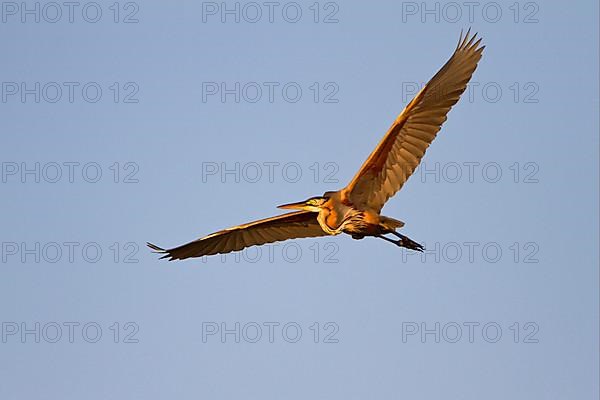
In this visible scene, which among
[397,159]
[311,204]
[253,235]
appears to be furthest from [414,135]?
[253,235]

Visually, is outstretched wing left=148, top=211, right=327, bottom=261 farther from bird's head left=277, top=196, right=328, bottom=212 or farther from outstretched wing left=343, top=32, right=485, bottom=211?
outstretched wing left=343, top=32, right=485, bottom=211

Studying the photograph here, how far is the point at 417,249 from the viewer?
17.0 metres

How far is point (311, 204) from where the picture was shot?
17859 mm

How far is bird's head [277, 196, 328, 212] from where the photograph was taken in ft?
57.9

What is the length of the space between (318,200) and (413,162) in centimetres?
152

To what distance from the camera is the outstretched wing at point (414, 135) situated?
17.2 m

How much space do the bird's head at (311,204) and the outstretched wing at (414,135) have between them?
0.54 m

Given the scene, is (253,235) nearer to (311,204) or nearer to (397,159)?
(311,204)

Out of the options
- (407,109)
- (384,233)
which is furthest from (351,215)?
(407,109)

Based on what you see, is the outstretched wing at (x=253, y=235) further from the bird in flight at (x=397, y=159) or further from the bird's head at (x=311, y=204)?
the bird in flight at (x=397, y=159)

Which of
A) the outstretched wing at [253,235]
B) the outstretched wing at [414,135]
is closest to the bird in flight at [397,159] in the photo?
the outstretched wing at [414,135]

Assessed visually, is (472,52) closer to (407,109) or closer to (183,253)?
(407,109)

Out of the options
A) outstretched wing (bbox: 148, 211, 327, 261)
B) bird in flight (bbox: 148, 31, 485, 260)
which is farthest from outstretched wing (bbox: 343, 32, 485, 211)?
outstretched wing (bbox: 148, 211, 327, 261)

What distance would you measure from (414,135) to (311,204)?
1882 millimetres
